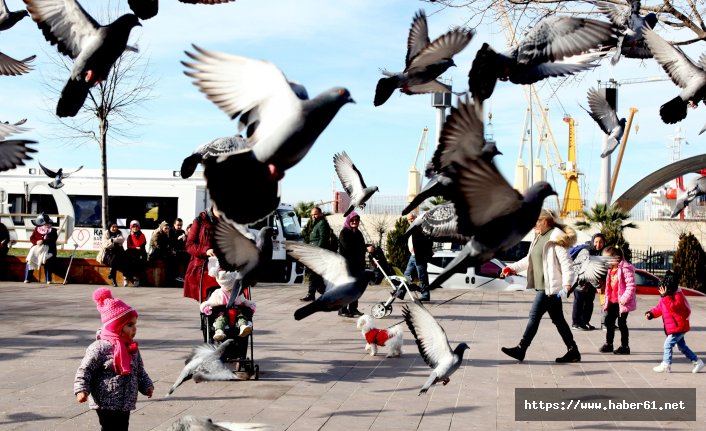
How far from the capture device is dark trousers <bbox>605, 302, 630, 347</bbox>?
1048 cm

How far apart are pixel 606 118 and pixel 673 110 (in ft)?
0.85

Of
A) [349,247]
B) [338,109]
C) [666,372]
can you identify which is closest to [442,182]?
[338,109]

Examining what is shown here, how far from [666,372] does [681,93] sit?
7.82 metres

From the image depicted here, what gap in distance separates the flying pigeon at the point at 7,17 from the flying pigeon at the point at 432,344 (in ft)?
5.45

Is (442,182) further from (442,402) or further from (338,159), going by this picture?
(442,402)

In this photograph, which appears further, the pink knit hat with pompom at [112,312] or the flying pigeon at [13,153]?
the pink knit hat with pompom at [112,312]

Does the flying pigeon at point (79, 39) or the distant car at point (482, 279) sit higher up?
the flying pigeon at point (79, 39)

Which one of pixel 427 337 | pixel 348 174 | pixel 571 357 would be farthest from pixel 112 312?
pixel 571 357

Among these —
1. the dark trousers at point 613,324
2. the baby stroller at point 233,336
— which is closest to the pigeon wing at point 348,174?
the baby stroller at point 233,336

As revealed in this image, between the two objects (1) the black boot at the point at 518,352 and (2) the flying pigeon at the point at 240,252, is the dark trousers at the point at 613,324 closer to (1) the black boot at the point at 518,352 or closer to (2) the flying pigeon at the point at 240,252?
(1) the black boot at the point at 518,352

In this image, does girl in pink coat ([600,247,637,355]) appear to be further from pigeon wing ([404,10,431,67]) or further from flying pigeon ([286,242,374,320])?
pigeon wing ([404,10,431,67])

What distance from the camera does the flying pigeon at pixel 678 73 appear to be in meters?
2.12

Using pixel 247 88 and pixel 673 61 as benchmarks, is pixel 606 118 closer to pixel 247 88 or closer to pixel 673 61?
pixel 673 61

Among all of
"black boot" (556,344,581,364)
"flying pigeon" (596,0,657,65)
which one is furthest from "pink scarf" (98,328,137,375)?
"black boot" (556,344,581,364)
